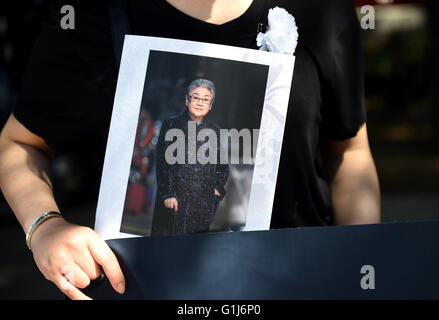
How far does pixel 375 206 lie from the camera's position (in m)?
1.26

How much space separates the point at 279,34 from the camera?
3.44 ft

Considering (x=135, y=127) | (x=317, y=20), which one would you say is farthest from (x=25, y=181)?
(x=317, y=20)

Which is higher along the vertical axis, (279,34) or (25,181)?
(279,34)

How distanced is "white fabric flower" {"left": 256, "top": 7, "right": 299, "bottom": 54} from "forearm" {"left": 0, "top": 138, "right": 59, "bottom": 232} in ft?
1.73

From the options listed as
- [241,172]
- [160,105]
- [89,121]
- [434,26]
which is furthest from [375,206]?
[434,26]

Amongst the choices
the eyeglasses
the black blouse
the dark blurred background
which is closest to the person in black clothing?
the black blouse

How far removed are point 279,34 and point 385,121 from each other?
10.9 metres

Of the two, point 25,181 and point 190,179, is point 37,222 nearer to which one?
point 25,181

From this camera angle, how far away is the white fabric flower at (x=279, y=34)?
104 cm

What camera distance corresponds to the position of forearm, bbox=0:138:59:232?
107 cm

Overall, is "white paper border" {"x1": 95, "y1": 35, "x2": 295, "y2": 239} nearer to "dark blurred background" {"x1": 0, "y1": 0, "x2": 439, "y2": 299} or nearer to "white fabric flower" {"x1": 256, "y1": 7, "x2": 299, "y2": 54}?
"white fabric flower" {"x1": 256, "y1": 7, "x2": 299, "y2": 54}

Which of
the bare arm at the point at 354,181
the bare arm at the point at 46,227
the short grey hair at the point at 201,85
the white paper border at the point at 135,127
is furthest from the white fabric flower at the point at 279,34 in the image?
the bare arm at the point at 46,227
